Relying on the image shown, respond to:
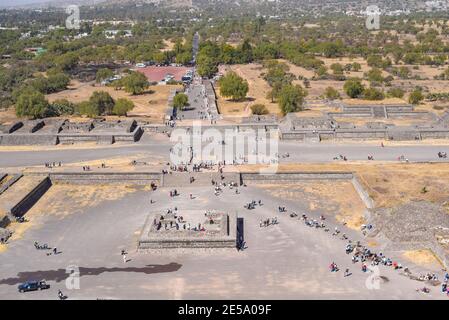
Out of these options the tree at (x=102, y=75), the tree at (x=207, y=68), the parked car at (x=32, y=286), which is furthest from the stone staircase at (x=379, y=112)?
the tree at (x=102, y=75)

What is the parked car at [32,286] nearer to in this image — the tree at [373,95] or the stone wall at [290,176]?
the stone wall at [290,176]

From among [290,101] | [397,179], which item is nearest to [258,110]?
[290,101]

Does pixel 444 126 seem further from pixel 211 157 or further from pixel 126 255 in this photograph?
pixel 126 255

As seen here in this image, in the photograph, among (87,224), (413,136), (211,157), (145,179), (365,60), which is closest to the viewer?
(87,224)

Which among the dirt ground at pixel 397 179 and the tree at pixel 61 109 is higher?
the tree at pixel 61 109

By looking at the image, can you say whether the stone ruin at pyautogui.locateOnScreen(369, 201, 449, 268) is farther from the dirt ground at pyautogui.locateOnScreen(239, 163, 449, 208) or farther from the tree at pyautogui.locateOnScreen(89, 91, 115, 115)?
the tree at pyautogui.locateOnScreen(89, 91, 115, 115)

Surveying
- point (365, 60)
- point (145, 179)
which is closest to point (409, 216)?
point (145, 179)
